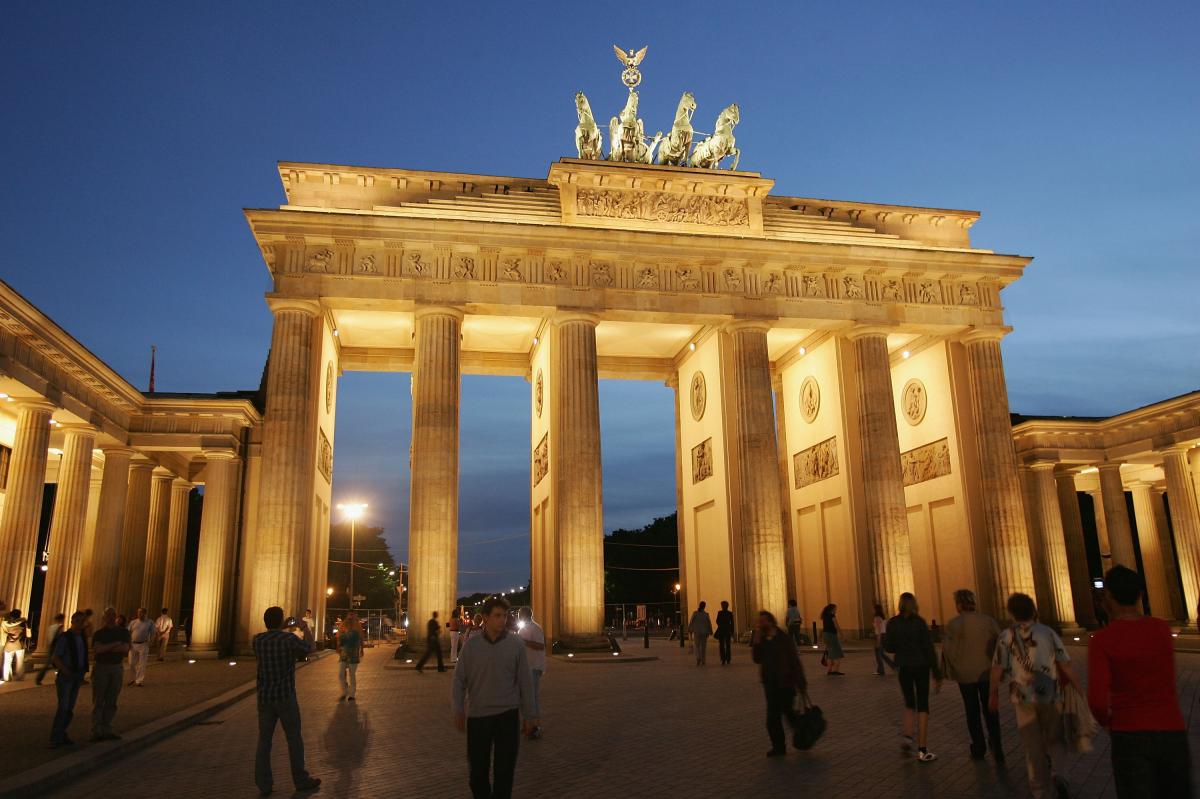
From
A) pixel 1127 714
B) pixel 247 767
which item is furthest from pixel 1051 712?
pixel 247 767

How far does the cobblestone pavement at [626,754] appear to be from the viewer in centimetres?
827

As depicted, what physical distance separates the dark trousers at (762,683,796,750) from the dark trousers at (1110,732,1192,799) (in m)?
5.01

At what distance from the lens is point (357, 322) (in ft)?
110

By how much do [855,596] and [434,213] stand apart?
20.7m

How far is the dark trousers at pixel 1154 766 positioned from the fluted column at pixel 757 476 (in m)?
24.6

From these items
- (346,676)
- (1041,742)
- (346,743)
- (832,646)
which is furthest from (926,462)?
(1041,742)

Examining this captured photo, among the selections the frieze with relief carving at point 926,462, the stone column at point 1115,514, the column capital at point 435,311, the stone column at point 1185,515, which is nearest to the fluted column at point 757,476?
the frieze with relief carving at point 926,462

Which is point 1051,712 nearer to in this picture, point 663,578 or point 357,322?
point 357,322

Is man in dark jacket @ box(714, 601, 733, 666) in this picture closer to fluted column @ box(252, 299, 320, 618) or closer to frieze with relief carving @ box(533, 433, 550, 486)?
frieze with relief carving @ box(533, 433, 550, 486)

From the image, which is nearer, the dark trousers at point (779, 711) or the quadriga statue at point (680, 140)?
the dark trousers at point (779, 711)

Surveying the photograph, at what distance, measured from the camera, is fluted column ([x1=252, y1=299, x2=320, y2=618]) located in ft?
88.0

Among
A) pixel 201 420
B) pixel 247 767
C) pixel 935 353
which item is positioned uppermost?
pixel 935 353

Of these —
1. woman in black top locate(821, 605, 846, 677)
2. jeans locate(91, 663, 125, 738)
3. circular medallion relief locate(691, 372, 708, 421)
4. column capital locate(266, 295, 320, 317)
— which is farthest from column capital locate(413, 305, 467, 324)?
jeans locate(91, 663, 125, 738)

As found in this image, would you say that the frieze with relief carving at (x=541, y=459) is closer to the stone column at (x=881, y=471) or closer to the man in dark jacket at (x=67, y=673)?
the stone column at (x=881, y=471)
